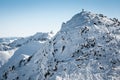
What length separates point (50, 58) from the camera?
72.1 meters

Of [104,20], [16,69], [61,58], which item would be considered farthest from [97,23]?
[16,69]

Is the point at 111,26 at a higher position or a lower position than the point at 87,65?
higher

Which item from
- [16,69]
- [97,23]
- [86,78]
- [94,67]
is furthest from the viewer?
[16,69]

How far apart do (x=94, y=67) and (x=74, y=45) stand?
16.1 metres

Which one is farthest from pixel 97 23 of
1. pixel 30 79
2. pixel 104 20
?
pixel 30 79

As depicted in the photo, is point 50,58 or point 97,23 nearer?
point 50,58

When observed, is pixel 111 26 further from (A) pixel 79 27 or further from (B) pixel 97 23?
(A) pixel 79 27

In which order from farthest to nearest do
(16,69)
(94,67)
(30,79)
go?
(16,69) → (30,79) → (94,67)

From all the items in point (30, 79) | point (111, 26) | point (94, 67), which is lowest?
point (30, 79)

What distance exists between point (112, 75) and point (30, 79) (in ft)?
116

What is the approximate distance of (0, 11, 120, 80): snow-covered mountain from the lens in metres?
54.9

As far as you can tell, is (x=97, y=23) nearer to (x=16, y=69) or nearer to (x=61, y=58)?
(x=61, y=58)

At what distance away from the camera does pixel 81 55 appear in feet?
208

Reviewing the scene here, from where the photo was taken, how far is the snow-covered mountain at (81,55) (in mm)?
54875
